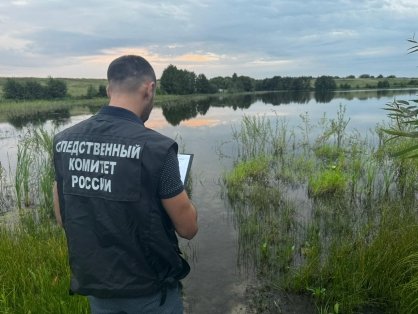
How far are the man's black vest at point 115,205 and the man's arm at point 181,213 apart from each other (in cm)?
5

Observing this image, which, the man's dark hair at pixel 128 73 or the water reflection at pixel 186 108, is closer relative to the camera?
the man's dark hair at pixel 128 73

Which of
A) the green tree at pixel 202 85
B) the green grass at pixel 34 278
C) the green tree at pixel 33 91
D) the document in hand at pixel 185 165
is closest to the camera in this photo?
the document in hand at pixel 185 165

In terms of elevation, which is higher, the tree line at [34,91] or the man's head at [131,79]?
the tree line at [34,91]

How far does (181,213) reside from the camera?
1.79 metres

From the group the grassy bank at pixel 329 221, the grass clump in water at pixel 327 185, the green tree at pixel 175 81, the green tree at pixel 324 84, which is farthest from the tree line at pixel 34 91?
the green tree at pixel 324 84

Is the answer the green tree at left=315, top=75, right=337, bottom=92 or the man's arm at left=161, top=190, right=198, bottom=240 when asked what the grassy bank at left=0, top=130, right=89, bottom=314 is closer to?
the man's arm at left=161, top=190, right=198, bottom=240

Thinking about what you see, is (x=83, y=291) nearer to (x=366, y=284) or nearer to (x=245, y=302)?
(x=245, y=302)

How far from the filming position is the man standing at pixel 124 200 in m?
1.69

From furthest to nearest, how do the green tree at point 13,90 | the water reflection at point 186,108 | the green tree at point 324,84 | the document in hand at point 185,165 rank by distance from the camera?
the green tree at point 324,84 → the green tree at point 13,90 → the water reflection at point 186,108 → the document in hand at point 185,165

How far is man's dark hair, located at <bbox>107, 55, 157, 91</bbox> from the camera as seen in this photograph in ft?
5.92

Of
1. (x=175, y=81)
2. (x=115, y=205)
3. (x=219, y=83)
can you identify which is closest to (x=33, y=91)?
(x=175, y=81)

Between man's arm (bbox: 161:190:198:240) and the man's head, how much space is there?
20.1 inches

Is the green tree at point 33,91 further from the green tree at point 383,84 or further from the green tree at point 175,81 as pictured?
the green tree at point 383,84

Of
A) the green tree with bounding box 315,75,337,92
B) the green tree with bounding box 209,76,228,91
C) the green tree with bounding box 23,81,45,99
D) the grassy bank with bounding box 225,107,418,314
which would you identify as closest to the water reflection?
the grassy bank with bounding box 225,107,418,314
